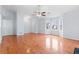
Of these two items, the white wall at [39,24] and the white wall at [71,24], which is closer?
the white wall at [71,24]

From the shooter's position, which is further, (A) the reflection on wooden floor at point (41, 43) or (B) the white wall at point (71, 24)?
(A) the reflection on wooden floor at point (41, 43)

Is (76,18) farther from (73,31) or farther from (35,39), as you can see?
(35,39)

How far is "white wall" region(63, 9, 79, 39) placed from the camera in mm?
1328

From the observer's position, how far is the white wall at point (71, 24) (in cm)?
133

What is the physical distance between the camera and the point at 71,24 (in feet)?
4.89

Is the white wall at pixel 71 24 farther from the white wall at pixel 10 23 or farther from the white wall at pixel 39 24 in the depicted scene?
the white wall at pixel 10 23

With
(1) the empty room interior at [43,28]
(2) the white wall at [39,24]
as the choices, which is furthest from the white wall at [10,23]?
(2) the white wall at [39,24]

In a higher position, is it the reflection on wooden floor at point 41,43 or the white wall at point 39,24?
the white wall at point 39,24

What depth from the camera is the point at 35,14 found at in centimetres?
Result: 140

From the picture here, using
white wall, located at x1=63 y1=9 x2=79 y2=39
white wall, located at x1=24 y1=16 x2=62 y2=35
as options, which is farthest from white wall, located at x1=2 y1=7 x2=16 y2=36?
white wall, located at x1=63 y1=9 x2=79 y2=39
